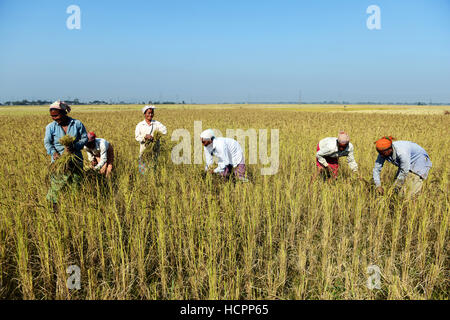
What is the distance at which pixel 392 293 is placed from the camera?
5.25 ft

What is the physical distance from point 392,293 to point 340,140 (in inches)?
95.7

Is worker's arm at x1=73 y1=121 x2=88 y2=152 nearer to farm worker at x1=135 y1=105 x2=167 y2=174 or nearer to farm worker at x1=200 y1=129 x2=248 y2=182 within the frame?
farm worker at x1=135 y1=105 x2=167 y2=174

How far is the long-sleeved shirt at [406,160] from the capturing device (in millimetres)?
2963

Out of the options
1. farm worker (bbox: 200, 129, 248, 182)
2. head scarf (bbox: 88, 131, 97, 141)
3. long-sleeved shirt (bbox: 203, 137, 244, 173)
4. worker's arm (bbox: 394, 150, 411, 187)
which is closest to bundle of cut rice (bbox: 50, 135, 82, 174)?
head scarf (bbox: 88, 131, 97, 141)

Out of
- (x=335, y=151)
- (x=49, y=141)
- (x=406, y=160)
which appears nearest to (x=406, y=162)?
(x=406, y=160)

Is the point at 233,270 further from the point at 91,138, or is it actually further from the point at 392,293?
the point at 91,138

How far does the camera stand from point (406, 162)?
296cm

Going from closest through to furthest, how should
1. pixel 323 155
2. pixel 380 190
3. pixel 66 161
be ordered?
pixel 66 161 → pixel 380 190 → pixel 323 155

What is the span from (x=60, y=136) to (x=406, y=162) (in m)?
4.45

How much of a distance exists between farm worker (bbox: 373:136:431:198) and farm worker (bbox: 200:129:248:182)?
1.82m

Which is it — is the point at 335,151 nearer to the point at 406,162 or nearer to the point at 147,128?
the point at 406,162

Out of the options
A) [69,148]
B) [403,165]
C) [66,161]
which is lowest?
[403,165]

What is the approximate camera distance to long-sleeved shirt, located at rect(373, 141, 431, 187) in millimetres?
2963
